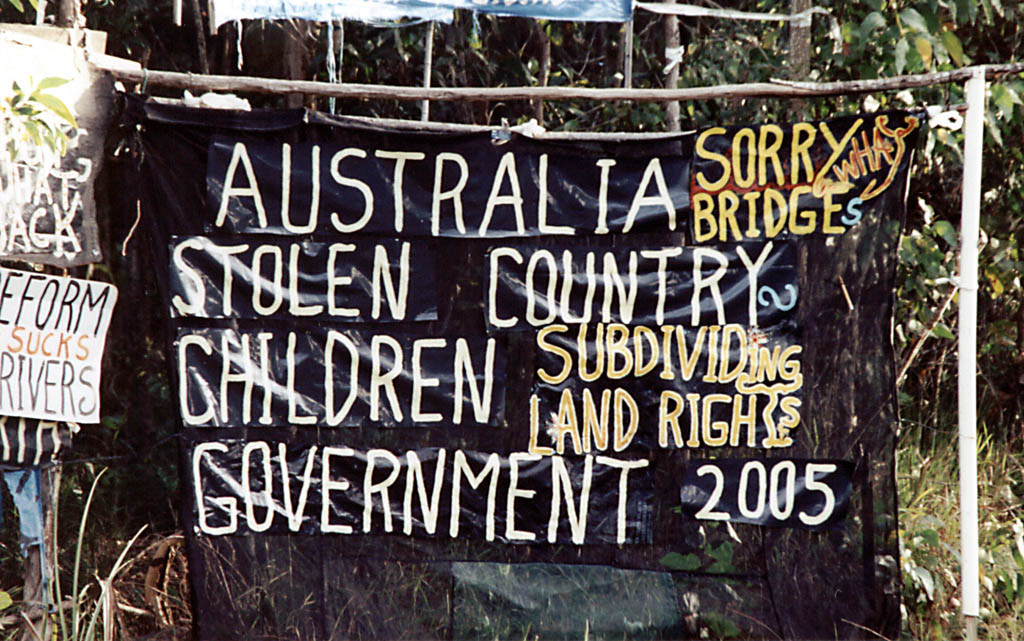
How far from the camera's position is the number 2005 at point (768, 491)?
3.97 m

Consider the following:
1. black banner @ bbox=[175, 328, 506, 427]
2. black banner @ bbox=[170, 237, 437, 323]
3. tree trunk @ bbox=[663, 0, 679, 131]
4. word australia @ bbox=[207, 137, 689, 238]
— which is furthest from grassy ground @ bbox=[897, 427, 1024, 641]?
black banner @ bbox=[170, 237, 437, 323]

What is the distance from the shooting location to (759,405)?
398cm

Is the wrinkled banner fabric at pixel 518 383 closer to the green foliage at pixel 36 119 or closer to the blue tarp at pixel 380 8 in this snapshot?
the green foliage at pixel 36 119

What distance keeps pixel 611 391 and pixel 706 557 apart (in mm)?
804

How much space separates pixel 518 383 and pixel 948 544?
218cm

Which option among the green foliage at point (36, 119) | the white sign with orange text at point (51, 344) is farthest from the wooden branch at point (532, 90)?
the white sign with orange text at point (51, 344)

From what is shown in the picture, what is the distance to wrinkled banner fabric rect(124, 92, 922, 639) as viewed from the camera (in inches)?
156

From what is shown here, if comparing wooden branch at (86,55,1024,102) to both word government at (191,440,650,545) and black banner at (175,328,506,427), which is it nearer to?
black banner at (175,328,506,427)

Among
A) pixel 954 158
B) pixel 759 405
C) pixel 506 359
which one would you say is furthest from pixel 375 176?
pixel 954 158

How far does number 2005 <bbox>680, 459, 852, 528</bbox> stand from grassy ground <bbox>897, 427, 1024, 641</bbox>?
1.93ft

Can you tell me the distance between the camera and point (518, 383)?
4047mm

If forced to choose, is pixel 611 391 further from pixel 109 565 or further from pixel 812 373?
pixel 109 565

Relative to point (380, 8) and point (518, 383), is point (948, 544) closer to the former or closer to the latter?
point (518, 383)

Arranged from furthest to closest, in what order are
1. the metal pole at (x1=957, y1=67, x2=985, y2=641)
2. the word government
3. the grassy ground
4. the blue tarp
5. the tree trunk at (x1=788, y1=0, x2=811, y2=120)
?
the tree trunk at (x1=788, y1=0, x2=811, y2=120), the blue tarp, the grassy ground, the word government, the metal pole at (x1=957, y1=67, x2=985, y2=641)
